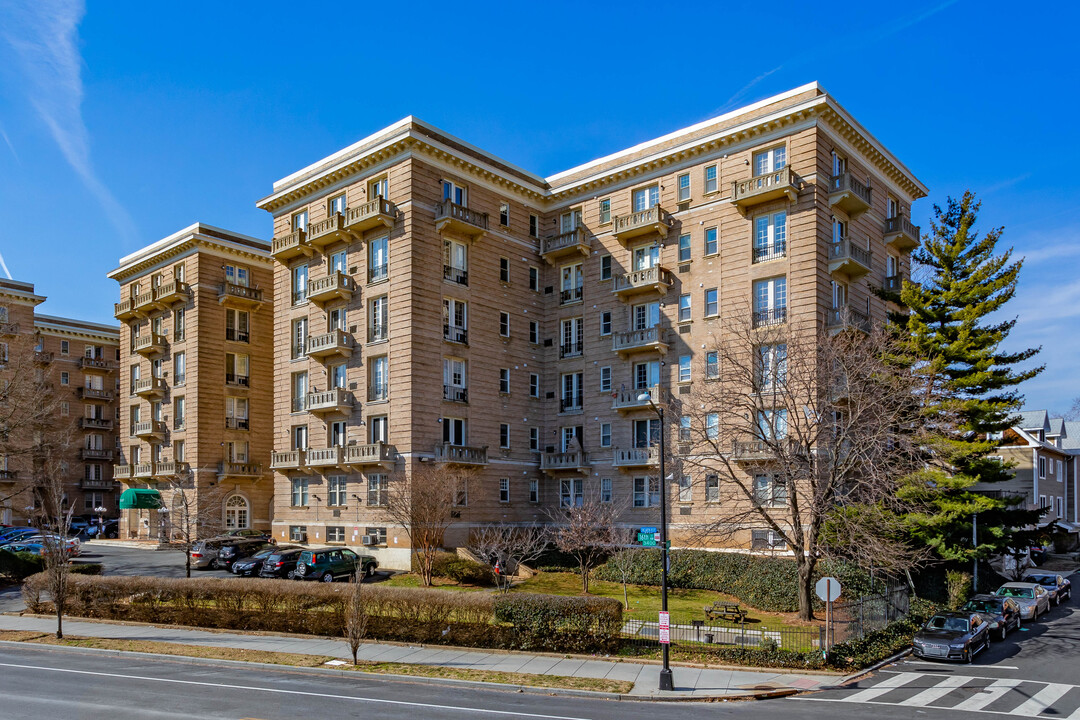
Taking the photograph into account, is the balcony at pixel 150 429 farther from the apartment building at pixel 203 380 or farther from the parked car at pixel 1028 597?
the parked car at pixel 1028 597

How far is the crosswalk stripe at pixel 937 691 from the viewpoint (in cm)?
2055

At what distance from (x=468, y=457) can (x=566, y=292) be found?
12763mm

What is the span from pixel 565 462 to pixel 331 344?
15.4 meters

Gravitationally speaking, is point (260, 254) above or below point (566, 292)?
above

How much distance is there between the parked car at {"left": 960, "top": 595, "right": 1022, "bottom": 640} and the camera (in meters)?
30.4

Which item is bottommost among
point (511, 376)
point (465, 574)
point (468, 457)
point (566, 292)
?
point (465, 574)

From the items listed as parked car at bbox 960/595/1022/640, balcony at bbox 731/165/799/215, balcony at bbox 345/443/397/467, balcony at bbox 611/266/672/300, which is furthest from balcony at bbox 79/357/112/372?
parked car at bbox 960/595/1022/640

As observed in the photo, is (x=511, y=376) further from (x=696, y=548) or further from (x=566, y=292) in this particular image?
(x=696, y=548)

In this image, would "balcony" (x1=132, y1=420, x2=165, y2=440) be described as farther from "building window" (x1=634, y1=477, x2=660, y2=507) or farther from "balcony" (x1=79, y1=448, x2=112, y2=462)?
"building window" (x1=634, y1=477, x2=660, y2=507)

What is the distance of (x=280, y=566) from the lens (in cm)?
3706

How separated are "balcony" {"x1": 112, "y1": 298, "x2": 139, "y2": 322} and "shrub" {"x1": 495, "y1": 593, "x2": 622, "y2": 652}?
165 ft

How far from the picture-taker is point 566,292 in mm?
50250

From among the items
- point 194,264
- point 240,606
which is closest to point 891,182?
point 240,606

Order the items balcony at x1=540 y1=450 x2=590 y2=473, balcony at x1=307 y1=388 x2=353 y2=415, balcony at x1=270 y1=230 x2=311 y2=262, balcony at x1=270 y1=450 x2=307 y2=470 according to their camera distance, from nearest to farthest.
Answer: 1. balcony at x1=307 y1=388 x2=353 y2=415
2. balcony at x1=540 y1=450 x2=590 y2=473
3. balcony at x1=270 y1=450 x2=307 y2=470
4. balcony at x1=270 y1=230 x2=311 y2=262
